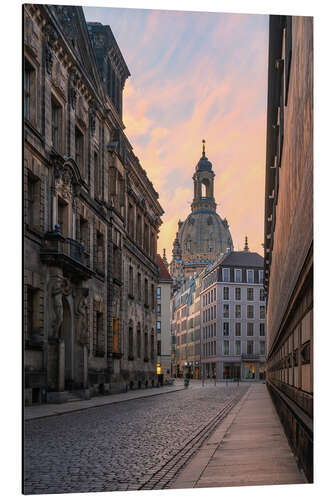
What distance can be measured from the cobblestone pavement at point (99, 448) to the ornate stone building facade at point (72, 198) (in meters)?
1.08

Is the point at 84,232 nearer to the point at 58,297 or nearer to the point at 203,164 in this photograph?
the point at 58,297

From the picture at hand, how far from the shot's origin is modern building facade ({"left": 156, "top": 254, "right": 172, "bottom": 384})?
56.3m

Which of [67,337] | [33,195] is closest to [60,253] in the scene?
[33,195]

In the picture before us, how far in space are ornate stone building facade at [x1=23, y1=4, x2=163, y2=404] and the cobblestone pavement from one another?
42.6 inches

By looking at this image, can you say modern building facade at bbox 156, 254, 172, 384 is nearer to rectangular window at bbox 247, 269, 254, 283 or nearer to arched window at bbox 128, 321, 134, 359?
arched window at bbox 128, 321, 134, 359

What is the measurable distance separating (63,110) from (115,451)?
1124 centimetres

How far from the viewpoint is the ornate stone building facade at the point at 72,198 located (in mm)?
15758

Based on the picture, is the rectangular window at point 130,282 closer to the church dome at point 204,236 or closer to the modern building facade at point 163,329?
the modern building facade at point 163,329

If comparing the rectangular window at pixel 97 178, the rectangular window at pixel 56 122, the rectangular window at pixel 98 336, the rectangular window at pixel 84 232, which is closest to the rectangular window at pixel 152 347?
the rectangular window at pixel 98 336

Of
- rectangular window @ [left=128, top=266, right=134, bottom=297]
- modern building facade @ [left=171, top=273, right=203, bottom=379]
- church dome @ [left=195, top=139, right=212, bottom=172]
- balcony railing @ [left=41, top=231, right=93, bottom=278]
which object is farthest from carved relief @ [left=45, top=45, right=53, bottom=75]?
modern building facade @ [left=171, top=273, right=203, bottom=379]

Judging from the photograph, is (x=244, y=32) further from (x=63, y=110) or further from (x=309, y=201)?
(x=63, y=110)

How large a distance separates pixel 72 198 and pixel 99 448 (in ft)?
32.0
